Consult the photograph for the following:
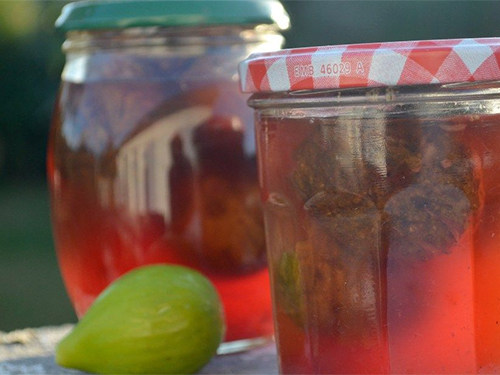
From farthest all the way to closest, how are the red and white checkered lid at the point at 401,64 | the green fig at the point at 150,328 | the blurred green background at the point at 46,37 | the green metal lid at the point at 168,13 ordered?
1. the blurred green background at the point at 46,37
2. the green metal lid at the point at 168,13
3. the green fig at the point at 150,328
4. the red and white checkered lid at the point at 401,64

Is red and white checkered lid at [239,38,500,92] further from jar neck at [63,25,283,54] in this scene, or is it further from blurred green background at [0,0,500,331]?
blurred green background at [0,0,500,331]

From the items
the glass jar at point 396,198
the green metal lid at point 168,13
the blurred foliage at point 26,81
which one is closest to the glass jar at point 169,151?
the green metal lid at point 168,13

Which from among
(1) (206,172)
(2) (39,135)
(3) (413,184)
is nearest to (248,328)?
(1) (206,172)

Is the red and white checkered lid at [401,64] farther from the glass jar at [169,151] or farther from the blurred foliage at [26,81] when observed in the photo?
the blurred foliage at [26,81]

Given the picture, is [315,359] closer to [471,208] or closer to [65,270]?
[471,208]

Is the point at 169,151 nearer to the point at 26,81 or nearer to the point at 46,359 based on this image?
the point at 46,359

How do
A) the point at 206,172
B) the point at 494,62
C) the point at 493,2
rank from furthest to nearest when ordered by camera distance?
the point at 493,2
the point at 206,172
the point at 494,62
